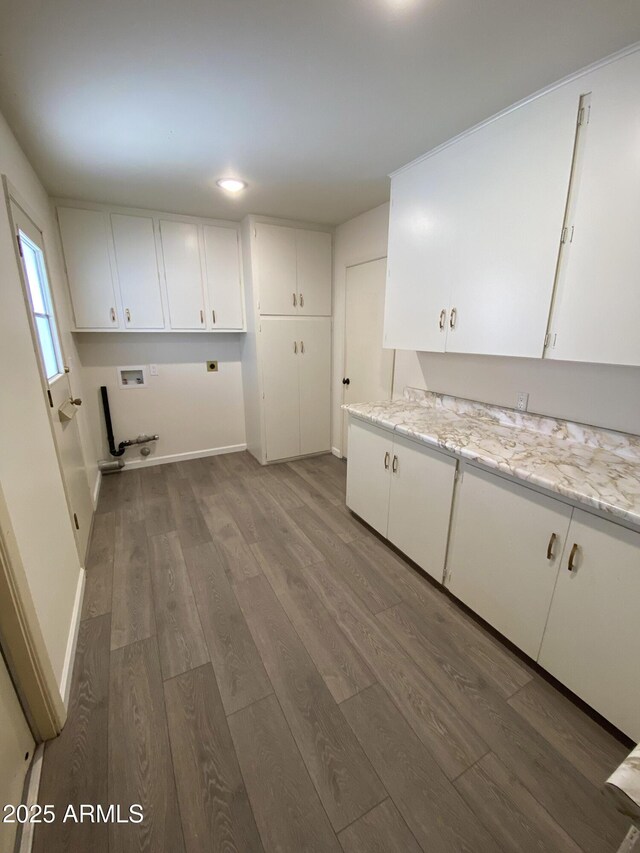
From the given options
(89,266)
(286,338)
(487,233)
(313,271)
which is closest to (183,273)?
(89,266)

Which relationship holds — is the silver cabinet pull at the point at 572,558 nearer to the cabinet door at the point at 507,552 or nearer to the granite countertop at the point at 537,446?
the cabinet door at the point at 507,552

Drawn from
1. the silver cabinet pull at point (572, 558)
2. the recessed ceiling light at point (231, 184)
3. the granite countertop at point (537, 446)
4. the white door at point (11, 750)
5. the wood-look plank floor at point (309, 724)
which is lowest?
the wood-look plank floor at point (309, 724)

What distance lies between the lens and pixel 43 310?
88.3 inches

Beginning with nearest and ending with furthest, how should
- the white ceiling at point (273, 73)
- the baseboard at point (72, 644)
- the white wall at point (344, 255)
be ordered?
the white ceiling at point (273, 73)
the baseboard at point (72, 644)
the white wall at point (344, 255)

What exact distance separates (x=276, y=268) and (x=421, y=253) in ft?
5.69

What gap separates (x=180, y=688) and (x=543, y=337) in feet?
7.32

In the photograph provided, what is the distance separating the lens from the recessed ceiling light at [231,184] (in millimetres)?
2451

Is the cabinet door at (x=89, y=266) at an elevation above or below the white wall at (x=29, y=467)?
above

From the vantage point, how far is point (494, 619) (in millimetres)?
1694

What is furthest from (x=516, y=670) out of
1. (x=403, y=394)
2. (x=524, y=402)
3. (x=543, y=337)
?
(x=403, y=394)

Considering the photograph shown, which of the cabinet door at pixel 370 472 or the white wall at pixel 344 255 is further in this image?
the white wall at pixel 344 255

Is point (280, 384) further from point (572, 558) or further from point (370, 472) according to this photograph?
point (572, 558)

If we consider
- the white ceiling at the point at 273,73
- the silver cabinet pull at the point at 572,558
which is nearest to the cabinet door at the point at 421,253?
the white ceiling at the point at 273,73

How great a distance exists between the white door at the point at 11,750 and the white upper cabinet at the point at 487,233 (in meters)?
2.39
